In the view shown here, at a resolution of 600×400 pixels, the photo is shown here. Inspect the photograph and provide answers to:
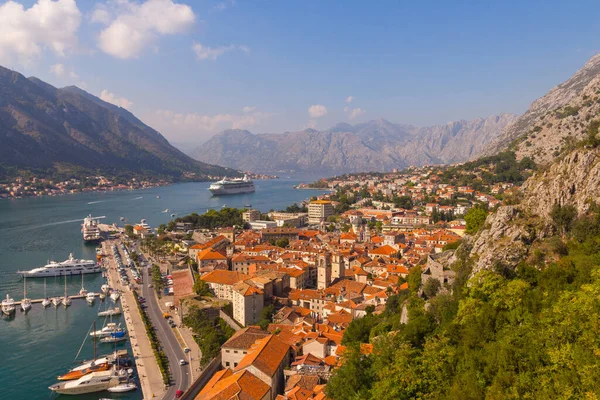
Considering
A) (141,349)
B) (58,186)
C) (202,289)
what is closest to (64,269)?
(202,289)

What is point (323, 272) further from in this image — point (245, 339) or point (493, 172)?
point (493, 172)

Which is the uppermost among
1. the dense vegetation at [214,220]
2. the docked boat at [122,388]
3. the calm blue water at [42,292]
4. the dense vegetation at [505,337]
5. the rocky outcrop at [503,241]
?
the rocky outcrop at [503,241]

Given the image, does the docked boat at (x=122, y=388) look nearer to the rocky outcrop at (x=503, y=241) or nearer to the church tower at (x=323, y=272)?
the church tower at (x=323, y=272)

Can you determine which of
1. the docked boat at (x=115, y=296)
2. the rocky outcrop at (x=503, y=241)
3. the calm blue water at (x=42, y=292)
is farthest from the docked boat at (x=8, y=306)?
the rocky outcrop at (x=503, y=241)

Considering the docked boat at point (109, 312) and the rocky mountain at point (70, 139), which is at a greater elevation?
the rocky mountain at point (70, 139)

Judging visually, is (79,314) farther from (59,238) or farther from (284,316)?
(59,238)

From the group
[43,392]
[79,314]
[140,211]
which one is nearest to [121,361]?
[43,392]

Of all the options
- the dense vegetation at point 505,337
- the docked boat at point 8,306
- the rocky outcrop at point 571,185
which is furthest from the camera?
the docked boat at point 8,306

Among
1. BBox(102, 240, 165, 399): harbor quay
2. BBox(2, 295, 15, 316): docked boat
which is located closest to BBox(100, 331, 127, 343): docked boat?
BBox(102, 240, 165, 399): harbor quay
